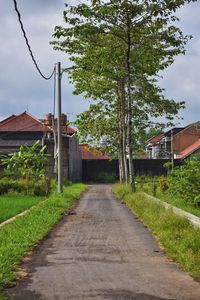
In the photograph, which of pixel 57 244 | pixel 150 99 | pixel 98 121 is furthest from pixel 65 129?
pixel 57 244

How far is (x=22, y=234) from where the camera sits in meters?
12.1

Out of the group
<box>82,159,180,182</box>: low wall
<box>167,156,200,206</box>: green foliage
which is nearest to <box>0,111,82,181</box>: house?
<box>82,159,180,182</box>: low wall

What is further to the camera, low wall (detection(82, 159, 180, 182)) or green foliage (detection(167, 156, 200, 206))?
low wall (detection(82, 159, 180, 182))

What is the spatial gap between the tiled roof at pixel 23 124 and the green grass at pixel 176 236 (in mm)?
36795

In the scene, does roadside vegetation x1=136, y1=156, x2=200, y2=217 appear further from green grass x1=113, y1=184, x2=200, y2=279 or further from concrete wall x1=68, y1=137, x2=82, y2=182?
concrete wall x1=68, y1=137, x2=82, y2=182

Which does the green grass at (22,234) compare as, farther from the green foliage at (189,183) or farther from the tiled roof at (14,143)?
the tiled roof at (14,143)

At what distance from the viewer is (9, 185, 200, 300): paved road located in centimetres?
701

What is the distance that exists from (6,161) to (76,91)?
6.04m

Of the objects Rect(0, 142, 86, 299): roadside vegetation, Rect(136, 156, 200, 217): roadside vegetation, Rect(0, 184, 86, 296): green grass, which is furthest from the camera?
Rect(136, 156, 200, 217): roadside vegetation

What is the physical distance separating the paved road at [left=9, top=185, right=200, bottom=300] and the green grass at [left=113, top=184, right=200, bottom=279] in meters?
0.19

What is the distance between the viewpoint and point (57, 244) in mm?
11172

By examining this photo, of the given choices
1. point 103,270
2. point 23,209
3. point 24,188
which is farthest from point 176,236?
point 24,188

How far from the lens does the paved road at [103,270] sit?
7.01 meters

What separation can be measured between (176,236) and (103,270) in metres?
3.09
